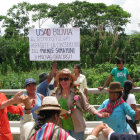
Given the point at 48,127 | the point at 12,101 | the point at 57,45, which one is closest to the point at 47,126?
the point at 48,127

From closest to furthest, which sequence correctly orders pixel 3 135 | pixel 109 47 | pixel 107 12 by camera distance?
pixel 3 135
pixel 109 47
pixel 107 12

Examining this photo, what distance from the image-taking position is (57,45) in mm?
6613

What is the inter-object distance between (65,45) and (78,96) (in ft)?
9.09

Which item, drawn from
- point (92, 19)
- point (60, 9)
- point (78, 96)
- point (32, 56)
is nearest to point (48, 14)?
point (60, 9)

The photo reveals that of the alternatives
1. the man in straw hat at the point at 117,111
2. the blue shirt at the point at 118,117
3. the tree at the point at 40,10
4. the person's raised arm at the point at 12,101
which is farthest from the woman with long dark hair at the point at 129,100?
the tree at the point at 40,10

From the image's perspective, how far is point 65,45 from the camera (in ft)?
21.7

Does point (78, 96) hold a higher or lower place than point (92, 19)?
lower

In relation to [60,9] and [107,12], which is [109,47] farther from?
[60,9]

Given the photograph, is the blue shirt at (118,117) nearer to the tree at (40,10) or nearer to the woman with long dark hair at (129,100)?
the woman with long dark hair at (129,100)

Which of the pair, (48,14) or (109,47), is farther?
(48,14)

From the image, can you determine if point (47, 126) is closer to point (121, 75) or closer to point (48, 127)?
point (48, 127)

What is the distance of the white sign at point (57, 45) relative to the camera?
21.6ft

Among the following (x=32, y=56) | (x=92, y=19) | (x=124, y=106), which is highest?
(x=92, y=19)

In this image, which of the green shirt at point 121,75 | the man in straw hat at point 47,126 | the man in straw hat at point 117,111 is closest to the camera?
the man in straw hat at point 47,126
